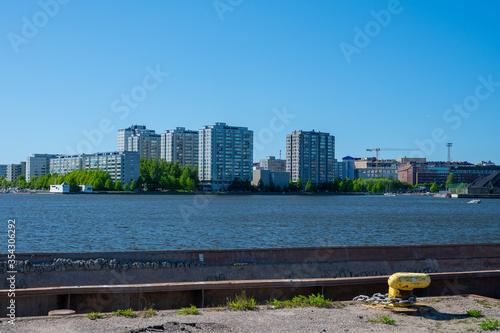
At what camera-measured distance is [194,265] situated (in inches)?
684

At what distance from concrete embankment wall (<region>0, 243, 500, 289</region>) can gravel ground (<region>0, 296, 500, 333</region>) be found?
6604 mm

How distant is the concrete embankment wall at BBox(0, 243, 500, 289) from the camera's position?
16.7 metres

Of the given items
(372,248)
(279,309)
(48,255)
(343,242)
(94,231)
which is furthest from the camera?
(94,231)

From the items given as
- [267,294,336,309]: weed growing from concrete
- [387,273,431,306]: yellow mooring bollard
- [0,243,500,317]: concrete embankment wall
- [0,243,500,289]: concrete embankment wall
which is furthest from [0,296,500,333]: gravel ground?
[0,243,500,289]: concrete embankment wall

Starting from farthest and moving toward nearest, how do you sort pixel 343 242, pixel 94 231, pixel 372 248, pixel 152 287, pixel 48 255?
pixel 94 231
pixel 343 242
pixel 372 248
pixel 48 255
pixel 152 287

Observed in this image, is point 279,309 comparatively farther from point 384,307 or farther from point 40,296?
point 40,296

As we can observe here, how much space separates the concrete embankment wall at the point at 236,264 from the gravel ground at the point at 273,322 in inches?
260

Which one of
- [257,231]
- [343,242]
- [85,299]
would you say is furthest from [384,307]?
[257,231]

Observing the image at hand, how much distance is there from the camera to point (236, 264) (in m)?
17.5

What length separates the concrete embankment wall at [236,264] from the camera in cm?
1670

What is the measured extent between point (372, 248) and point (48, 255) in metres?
11.1

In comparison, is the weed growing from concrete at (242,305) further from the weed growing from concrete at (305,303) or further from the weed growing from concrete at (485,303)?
the weed growing from concrete at (485,303)

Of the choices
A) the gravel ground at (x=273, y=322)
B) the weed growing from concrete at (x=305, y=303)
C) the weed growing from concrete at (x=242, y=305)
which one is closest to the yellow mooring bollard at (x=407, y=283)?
the gravel ground at (x=273, y=322)

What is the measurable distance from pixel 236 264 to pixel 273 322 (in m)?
7.74
